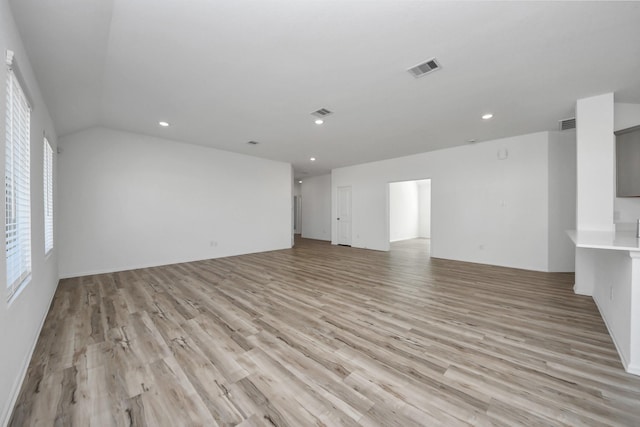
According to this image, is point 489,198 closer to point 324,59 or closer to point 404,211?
point 404,211

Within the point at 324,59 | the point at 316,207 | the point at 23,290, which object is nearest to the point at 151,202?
the point at 23,290

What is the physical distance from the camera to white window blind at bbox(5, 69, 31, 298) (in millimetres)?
1656

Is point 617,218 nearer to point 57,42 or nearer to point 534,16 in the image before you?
point 534,16

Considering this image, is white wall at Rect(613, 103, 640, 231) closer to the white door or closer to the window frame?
the white door

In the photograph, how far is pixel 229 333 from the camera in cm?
234

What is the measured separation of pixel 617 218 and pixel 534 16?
3206 mm

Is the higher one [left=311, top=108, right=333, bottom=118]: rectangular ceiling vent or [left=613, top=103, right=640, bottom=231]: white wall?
[left=311, top=108, right=333, bottom=118]: rectangular ceiling vent

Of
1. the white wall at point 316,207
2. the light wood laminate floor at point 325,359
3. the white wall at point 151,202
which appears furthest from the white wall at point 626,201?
the white wall at point 316,207

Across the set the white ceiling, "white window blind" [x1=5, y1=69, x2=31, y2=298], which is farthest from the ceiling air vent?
"white window blind" [x1=5, y1=69, x2=31, y2=298]

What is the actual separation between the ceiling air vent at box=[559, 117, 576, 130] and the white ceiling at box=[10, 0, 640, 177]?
209mm

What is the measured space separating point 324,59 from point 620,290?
134 inches

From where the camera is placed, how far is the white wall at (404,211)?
933 cm

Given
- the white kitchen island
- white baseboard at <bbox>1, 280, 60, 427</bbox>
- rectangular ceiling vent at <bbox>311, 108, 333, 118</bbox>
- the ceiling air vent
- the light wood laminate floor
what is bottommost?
the light wood laminate floor

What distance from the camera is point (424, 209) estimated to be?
1061cm
